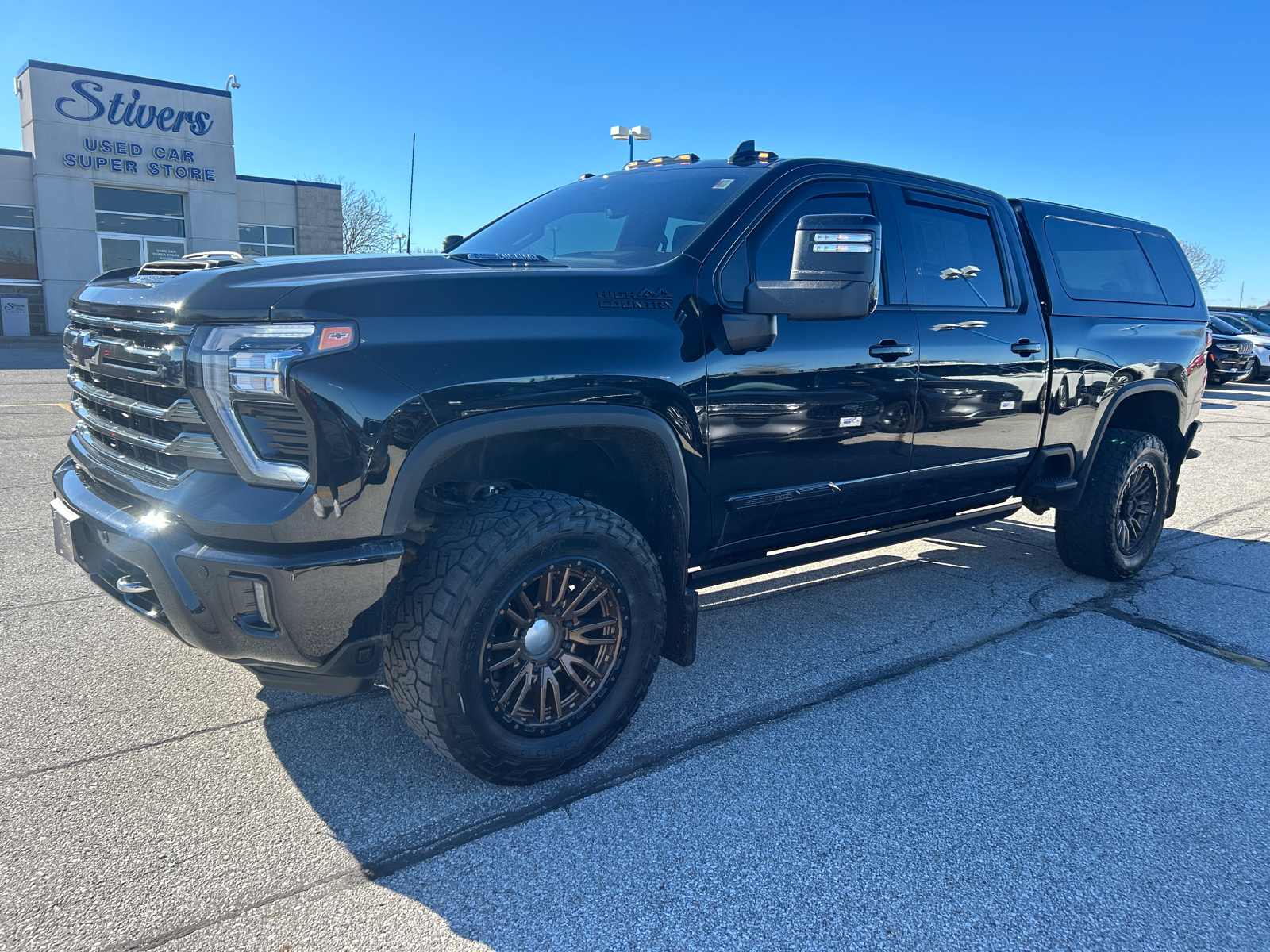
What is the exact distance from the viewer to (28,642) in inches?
147

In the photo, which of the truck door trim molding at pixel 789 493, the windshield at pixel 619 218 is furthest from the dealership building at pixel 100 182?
the truck door trim molding at pixel 789 493

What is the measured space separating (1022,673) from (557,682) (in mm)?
2147

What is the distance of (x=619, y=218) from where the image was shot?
12.1 ft

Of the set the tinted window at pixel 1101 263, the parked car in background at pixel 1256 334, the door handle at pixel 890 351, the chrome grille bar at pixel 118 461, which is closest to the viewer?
the chrome grille bar at pixel 118 461

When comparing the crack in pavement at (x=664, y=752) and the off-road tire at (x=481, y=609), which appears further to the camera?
the off-road tire at (x=481, y=609)

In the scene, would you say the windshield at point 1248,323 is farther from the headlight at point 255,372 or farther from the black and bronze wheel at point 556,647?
the headlight at point 255,372

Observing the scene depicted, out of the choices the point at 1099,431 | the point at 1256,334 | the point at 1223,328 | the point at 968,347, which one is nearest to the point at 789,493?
the point at 968,347

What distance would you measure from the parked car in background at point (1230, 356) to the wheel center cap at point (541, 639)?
23.2 m

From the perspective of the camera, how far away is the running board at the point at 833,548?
3432 millimetres

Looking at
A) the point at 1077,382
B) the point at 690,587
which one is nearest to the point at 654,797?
the point at 690,587

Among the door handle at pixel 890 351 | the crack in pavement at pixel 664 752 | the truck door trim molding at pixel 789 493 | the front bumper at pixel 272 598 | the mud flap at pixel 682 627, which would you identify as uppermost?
the door handle at pixel 890 351

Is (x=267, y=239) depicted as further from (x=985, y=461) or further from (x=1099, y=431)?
(x=985, y=461)

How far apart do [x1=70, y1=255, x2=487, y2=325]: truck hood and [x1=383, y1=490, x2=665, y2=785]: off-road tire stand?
760mm

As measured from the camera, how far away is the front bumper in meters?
2.34
